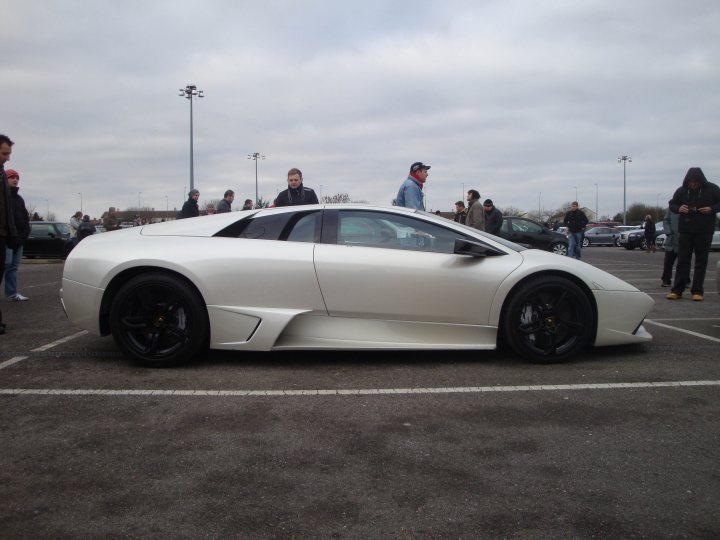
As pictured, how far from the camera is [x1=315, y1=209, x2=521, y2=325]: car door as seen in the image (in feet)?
14.3

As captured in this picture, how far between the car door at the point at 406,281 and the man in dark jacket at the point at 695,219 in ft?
15.2

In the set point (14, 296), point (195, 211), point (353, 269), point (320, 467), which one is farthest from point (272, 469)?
point (195, 211)

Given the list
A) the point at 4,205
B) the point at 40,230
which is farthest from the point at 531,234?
the point at 4,205

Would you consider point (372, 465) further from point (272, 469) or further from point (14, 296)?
point (14, 296)

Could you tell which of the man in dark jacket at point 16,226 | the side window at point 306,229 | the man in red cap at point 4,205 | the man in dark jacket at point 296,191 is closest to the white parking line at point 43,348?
the man in red cap at point 4,205

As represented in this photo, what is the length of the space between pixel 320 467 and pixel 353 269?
1905mm

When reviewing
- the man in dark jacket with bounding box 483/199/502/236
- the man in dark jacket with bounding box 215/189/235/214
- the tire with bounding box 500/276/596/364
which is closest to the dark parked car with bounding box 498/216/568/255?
the man in dark jacket with bounding box 483/199/502/236

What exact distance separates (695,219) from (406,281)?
5378 mm

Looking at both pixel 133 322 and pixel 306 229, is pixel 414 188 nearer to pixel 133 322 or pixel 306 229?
pixel 306 229

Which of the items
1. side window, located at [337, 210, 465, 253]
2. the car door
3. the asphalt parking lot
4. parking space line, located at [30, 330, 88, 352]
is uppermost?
side window, located at [337, 210, 465, 253]

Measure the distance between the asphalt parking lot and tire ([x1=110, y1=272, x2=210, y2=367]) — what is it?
0.52 ft

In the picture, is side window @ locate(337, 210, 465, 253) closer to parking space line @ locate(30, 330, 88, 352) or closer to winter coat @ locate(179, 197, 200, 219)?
parking space line @ locate(30, 330, 88, 352)

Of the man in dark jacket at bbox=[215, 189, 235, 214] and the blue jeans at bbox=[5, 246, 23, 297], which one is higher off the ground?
the man in dark jacket at bbox=[215, 189, 235, 214]

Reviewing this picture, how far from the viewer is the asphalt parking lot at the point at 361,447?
223cm
